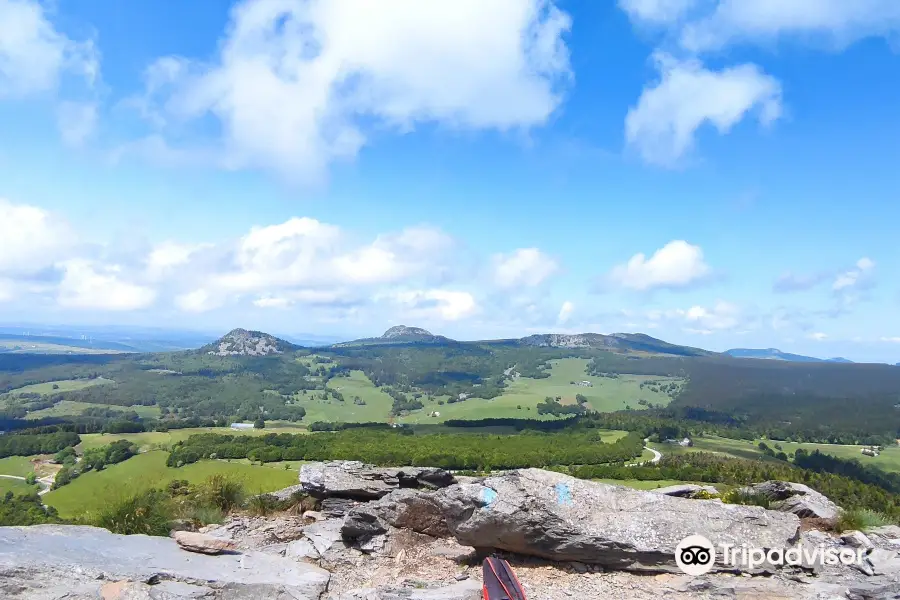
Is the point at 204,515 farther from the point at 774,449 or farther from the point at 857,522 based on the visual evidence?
the point at 774,449

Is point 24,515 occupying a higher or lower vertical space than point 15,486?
higher

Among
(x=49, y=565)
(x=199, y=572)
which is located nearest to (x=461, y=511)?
(x=199, y=572)

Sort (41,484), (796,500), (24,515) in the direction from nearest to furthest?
(796,500)
(24,515)
(41,484)

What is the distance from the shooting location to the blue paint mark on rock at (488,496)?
1292cm

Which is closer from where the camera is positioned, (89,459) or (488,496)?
(488,496)

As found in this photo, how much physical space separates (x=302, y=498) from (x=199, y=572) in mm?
8321

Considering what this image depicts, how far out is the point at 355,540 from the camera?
14617mm

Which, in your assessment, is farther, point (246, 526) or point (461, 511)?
point (246, 526)

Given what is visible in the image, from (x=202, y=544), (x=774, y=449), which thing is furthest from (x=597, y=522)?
(x=774, y=449)

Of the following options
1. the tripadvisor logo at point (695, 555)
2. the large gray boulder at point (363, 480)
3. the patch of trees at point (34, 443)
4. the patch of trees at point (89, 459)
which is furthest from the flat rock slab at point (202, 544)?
the patch of trees at point (34, 443)

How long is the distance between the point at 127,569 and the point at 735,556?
1387cm

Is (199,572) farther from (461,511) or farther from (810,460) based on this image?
(810,460)

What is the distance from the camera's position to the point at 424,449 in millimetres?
115812

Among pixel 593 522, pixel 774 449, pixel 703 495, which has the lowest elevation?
pixel 774 449
